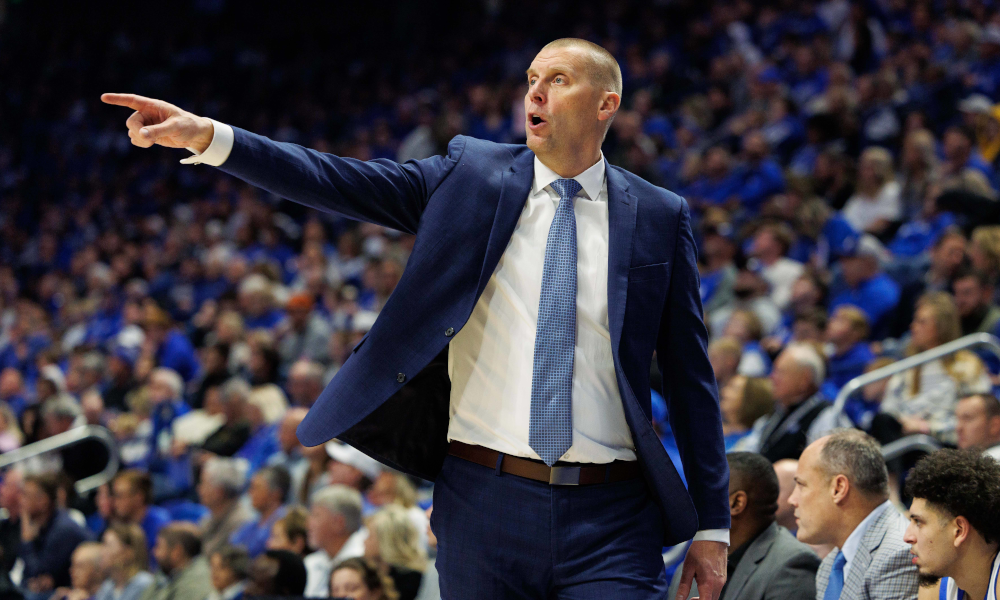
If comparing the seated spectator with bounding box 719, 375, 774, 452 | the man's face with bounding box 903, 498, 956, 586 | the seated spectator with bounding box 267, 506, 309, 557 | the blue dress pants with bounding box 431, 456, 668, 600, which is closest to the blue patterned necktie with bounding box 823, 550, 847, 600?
the man's face with bounding box 903, 498, 956, 586

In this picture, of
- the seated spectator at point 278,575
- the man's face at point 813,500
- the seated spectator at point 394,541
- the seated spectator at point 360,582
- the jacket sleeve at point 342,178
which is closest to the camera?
the jacket sleeve at point 342,178

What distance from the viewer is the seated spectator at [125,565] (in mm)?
5352

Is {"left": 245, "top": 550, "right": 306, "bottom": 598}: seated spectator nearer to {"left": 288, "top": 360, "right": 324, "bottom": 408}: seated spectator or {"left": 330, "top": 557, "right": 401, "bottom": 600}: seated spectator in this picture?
{"left": 330, "top": 557, "right": 401, "bottom": 600}: seated spectator

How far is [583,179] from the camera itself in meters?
2.21

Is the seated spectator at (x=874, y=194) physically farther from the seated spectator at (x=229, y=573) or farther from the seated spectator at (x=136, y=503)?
the seated spectator at (x=136, y=503)

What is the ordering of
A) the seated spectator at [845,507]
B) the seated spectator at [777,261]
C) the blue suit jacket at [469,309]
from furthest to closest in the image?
the seated spectator at [777,261], the seated spectator at [845,507], the blue suit jacket at [469,309]

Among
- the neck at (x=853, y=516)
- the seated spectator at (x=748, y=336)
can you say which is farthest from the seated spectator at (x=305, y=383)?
the neck at (x=853, y=516)

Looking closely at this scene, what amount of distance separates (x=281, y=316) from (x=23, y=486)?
329 centimetres

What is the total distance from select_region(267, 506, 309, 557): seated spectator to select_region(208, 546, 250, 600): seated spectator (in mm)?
294

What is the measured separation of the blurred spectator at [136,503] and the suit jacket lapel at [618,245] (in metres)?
4.73

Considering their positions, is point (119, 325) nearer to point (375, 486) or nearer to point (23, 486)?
point (23, 486)

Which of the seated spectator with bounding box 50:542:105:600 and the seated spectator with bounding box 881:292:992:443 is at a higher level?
the seated spectator with bounding box 881:292:992:443

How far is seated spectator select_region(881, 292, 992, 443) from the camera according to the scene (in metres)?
4.94

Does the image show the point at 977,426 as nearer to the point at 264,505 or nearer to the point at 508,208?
the point at 508,208
